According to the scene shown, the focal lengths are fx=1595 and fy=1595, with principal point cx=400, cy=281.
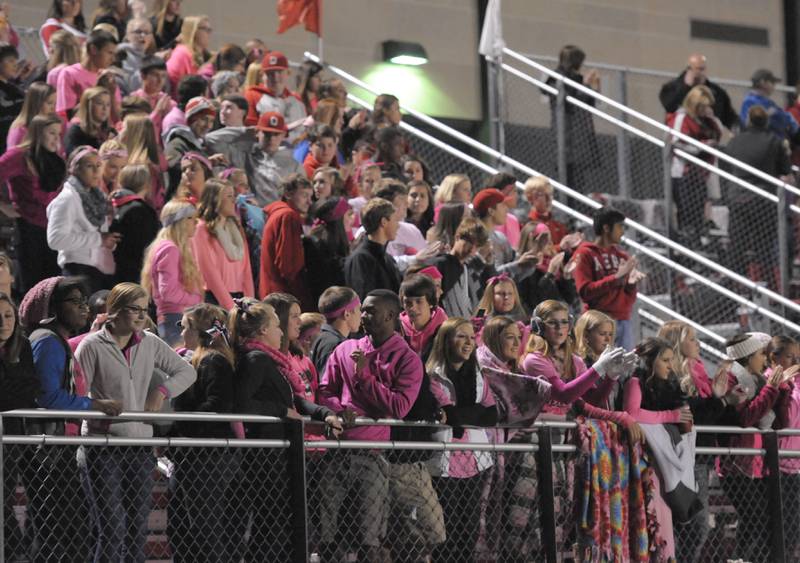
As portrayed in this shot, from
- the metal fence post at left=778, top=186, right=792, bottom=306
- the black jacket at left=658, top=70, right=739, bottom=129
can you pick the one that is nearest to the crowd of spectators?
the metal fence post at left=778, top=186, right=792, bottom=306

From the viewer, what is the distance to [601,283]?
37.9 feet

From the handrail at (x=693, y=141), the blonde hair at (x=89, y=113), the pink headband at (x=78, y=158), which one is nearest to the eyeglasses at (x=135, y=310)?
the pink headband at (x=78, y=158)

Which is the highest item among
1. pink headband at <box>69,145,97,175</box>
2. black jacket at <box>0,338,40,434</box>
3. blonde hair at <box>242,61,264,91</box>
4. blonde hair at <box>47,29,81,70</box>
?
blonde hair at <box>47,29,81,70</box>

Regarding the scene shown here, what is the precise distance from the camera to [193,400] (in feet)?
27.1

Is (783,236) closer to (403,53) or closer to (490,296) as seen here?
(490,296)

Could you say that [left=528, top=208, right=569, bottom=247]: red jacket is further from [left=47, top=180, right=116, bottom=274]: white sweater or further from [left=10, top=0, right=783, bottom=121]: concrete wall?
[left=47, top=180, right=116, bottom=274]: white sweater

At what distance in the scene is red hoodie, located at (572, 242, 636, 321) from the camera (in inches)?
457

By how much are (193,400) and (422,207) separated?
421 cm

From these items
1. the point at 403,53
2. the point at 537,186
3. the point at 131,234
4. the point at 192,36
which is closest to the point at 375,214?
the point at 131,234

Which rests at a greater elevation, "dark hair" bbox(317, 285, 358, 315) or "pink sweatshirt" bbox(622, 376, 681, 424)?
"dark hair" bbox(317, 285, 358, 315)

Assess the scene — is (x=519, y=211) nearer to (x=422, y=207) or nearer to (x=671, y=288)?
(x=671, y=288)

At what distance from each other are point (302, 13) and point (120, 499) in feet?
32.0

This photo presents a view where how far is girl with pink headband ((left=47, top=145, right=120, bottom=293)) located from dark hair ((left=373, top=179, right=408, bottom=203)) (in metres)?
1.86

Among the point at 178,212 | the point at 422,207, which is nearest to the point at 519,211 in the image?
the point at 422,207
